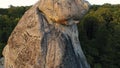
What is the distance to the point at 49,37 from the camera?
6.10 m

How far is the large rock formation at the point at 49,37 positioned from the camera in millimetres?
6059

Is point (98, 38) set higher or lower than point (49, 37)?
lower

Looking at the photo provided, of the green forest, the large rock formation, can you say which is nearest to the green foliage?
the green forest

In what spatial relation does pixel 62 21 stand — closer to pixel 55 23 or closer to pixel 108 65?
pixel 55 23

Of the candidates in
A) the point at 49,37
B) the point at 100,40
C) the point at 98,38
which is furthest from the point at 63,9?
the point at 98,38

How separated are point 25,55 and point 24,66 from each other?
171mm

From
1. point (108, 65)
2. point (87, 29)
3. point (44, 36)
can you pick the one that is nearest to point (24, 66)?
point (44, 36)

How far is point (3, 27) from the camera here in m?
20.5

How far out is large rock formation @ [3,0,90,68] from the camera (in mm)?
6059

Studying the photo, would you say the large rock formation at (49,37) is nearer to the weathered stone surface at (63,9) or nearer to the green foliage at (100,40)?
the weathered stone surface at (63,9)

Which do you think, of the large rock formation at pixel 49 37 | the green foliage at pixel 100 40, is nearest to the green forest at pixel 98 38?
the green foliage at pixel 100 40

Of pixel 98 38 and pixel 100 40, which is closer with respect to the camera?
pixel 100 40

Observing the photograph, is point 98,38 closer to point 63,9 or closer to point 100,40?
point 100,40

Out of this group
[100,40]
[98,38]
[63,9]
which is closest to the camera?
[63,9]
